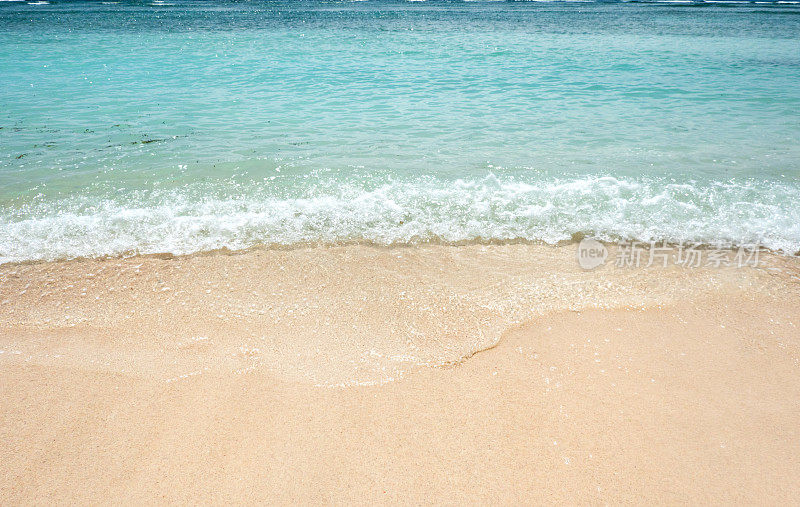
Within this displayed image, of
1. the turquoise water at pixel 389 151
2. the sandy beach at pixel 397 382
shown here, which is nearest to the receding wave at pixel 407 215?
the turquoise water at pixel 389 151

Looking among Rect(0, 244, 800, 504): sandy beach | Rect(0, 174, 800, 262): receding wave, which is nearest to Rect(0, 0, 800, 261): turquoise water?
Rect(0, 174, 800, 262): receding wave

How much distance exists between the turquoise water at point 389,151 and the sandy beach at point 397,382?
0.83 metres

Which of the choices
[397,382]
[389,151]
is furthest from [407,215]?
[397,382]

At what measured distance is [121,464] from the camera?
2.26 metres

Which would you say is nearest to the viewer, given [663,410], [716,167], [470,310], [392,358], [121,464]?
[121,464]

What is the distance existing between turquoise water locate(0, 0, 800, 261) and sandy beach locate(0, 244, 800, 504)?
2.72 feet

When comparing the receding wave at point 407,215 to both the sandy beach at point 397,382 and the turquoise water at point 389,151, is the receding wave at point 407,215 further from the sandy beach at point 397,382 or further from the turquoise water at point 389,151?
the sandy beach at point 397,382

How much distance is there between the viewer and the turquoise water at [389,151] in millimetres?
4660

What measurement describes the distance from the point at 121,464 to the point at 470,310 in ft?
7.75

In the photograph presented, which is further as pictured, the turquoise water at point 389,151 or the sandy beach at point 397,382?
the turquoise water at point 389,151

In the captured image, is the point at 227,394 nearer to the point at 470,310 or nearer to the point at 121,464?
the point at 121,464

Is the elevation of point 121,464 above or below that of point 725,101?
below

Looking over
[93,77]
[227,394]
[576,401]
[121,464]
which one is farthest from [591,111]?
[93,77]

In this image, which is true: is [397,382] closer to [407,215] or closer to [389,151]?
[407,215]
